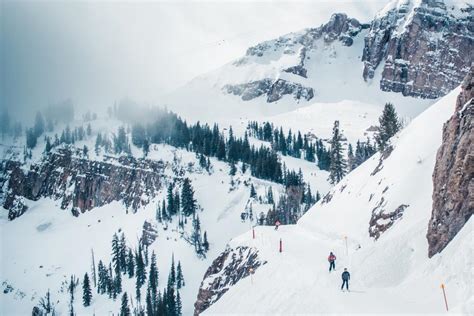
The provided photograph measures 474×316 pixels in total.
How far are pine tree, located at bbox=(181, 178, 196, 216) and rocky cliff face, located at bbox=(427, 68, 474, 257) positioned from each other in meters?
108

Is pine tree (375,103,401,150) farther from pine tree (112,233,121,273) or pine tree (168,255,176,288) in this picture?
pine tree (112,233,121,273)

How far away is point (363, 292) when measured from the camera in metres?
28.2

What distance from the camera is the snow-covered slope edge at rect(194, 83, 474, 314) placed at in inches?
992

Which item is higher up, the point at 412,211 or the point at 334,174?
the point at 412,211

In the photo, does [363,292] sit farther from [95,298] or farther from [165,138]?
[165,138]

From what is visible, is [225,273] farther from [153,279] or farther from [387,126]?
[153,279]

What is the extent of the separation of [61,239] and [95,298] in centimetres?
4847

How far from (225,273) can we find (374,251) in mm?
23610

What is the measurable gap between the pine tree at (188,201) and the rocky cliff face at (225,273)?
79548 mm

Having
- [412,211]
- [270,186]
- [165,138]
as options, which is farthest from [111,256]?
[412,211]

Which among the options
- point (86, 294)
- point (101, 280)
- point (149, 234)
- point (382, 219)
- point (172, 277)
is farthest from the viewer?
point (149, 234)

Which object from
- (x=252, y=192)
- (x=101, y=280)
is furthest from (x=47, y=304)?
(x=252, y=192)

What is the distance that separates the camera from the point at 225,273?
52688 millimetres

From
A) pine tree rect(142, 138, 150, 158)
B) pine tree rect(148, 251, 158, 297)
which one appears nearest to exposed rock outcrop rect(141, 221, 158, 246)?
pine tree rect(148, 251, 158, 297)
